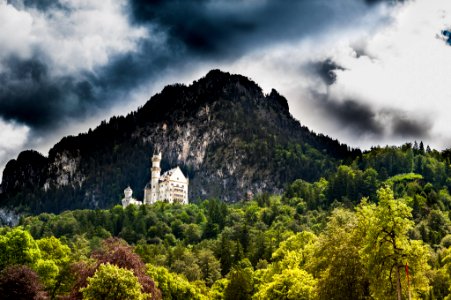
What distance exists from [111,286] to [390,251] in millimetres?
21230

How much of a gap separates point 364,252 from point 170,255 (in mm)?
81651

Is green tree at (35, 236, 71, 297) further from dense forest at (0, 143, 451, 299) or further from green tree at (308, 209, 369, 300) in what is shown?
green tree at (308, 209, 369, 300)

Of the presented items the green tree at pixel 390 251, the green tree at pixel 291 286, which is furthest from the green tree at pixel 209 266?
the green tree at pixel 390 251

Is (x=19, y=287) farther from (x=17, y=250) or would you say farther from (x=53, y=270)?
(x=53, y=270)

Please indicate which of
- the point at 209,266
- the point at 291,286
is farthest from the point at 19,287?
the point at 209,266

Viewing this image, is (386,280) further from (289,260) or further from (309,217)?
(309,217)

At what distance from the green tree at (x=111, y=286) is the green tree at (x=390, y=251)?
58.8 ft

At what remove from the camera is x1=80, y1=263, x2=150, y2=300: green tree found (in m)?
46.4

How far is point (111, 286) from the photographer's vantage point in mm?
46531

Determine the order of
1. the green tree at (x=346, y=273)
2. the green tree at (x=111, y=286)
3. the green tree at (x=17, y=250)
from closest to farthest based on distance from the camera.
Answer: the green tree at (x=111, y=286) → the green tree at (x=346, y=273) → the green tree at (x=17, y=250)

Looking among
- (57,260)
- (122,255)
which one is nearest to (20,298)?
(122,255)

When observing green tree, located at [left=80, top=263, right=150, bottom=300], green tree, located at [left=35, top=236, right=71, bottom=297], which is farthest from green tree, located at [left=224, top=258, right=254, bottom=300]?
green tree, located at [left=80, top=263, right=150, bottom=300]

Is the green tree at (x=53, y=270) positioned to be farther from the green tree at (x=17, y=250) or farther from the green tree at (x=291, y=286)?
the green tree at (x=291, y=286)

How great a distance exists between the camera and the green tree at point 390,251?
149ft
